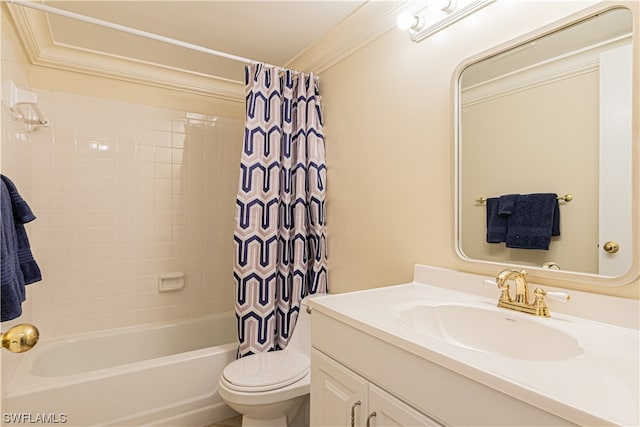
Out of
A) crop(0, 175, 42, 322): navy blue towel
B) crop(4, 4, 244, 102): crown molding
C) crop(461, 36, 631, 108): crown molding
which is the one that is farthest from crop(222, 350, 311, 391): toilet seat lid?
crop(4, 4, 244, 102): crown molding

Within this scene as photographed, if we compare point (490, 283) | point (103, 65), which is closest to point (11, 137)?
point (103, 65)

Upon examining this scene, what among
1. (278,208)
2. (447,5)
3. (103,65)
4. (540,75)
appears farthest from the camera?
(103,65)

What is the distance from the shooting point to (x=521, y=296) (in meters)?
1.11

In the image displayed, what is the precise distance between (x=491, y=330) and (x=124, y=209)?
2.37 m

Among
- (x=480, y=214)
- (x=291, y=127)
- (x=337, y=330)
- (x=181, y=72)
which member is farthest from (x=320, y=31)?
(x=337, y=330)

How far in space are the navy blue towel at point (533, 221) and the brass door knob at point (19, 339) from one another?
54.3 inches

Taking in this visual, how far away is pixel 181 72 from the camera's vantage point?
101 inches

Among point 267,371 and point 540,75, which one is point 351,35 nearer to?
point 540,75

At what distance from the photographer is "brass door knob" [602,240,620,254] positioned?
98 cm

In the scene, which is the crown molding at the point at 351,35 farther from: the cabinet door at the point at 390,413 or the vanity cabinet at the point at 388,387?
the cabinet door at the point at 390,413

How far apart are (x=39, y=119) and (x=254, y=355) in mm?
1822

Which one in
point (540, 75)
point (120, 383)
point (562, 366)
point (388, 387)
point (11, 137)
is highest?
point (540, 75)

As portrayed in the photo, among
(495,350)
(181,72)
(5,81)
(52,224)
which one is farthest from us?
(181,72)

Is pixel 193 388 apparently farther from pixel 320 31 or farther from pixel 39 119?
pixel 320 31
